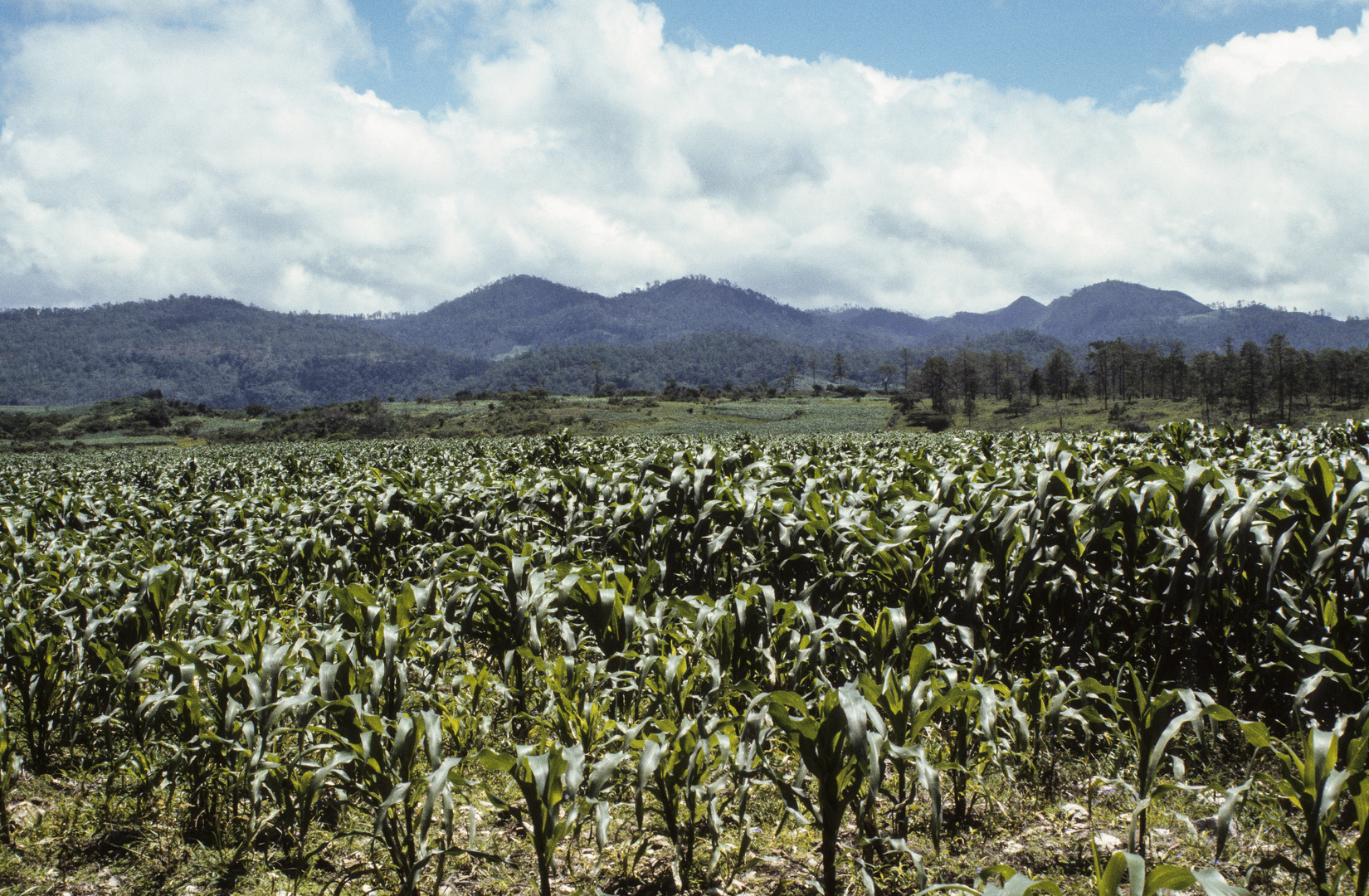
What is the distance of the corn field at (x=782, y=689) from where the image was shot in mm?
2342

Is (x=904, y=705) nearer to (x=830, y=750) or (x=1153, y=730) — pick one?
(x=830, y=750)

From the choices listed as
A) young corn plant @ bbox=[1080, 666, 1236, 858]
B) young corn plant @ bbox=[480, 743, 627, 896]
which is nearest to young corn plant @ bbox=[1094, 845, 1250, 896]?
young corn plant @ bbox=[1080, 666, 1236, 858]

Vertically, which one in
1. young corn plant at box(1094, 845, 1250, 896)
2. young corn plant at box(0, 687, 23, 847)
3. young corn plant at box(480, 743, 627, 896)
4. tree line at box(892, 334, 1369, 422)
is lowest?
young corn plant at box(0, 687, 23, 847)

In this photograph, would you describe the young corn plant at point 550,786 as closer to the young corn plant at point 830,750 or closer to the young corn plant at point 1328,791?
the young corn plant at point 830,750

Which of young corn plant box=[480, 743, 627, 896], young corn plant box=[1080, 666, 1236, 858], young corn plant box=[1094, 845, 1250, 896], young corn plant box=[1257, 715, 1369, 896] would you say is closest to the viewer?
young corn plant box=[1094, 845, 1250, 896]

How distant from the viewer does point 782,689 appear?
3221 mm

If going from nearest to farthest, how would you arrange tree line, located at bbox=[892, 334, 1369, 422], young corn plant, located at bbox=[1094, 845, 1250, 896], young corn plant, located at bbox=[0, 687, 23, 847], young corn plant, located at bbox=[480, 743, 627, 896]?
young corn plant, located at bbox=[1094, 845, 1250, 896] → young corn plant, located at bbox=[480, 743, 627, 896] → young corn plant, located at bbox=[0, 687, 23, 847] → tree line, located at bbox=[892, 334, 1369, 422]

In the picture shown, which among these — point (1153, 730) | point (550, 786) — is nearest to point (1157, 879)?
point (1153, 730)

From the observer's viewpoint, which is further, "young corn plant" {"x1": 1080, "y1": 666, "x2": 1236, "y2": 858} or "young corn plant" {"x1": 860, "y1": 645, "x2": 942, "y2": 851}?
"young corn plant" {"x1": 860, "y1": 645, "x2": 942, "y2": 851}

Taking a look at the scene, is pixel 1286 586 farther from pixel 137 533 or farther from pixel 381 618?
pixel 137 533

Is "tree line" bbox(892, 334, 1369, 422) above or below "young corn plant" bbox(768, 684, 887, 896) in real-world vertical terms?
above

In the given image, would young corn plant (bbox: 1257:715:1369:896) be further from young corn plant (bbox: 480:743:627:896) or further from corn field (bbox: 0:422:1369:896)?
young corn plant (bbox: 480:743:627:896)

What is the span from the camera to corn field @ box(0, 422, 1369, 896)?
2342mm

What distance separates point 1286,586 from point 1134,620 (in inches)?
28.9
